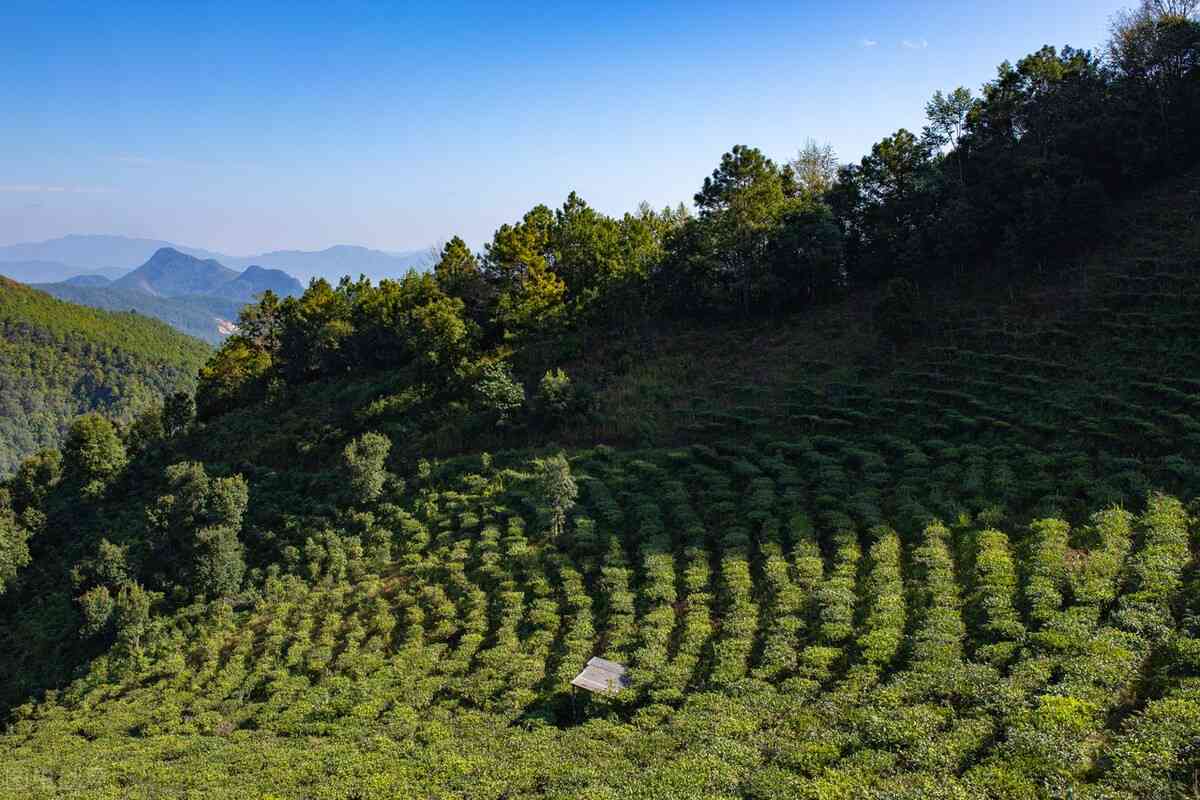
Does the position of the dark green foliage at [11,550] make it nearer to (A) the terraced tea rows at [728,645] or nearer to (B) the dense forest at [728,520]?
(B) the dense forest at [728,520]

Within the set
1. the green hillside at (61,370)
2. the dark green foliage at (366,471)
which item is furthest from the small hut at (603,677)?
the green hillside at (61,370)

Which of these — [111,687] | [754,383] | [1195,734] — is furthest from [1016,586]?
[111,687]

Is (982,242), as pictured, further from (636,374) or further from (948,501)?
(948,501)

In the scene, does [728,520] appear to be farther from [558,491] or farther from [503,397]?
[503,397]

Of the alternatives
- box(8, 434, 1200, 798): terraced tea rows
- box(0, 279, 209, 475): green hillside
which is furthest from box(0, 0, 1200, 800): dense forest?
box(0, 279, 209, 475): green hillside

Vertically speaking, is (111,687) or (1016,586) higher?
(1016,586)
